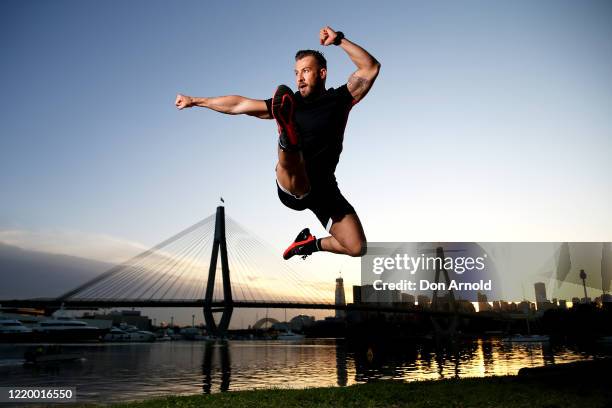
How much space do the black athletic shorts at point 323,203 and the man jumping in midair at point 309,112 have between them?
0.6 inches

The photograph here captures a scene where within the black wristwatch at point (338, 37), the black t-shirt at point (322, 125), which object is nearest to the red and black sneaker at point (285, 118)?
the black t-shirt at point (322, 125)

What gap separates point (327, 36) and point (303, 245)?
2473 mm

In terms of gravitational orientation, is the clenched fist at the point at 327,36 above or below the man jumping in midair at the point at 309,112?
above

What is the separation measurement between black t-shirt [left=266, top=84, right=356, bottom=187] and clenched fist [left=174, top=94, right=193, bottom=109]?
0.84 m

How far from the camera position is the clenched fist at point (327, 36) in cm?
423

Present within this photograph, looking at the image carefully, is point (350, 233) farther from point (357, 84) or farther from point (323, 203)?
point (357, 84)

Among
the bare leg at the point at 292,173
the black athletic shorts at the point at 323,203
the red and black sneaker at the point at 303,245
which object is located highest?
the bare leg at the point at 292,173

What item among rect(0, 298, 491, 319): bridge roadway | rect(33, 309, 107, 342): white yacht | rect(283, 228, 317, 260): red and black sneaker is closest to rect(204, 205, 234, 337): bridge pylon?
rect(0, 298, 491, 319): bridge roadway

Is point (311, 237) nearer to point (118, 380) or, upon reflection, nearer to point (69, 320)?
point (118, 380)

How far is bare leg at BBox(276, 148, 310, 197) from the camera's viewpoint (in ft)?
13.9

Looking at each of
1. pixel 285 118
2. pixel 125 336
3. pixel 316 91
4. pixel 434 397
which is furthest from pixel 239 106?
pixel 125 336

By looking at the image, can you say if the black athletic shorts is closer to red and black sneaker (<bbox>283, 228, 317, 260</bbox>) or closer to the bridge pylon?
red and black sneaker (<bbox>283, 228, 317, 260</bbox>)

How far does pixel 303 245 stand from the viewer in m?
5.76

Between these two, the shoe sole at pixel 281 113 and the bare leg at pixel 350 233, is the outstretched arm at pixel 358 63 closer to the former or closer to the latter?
the shoe sole at pixel 281 113
